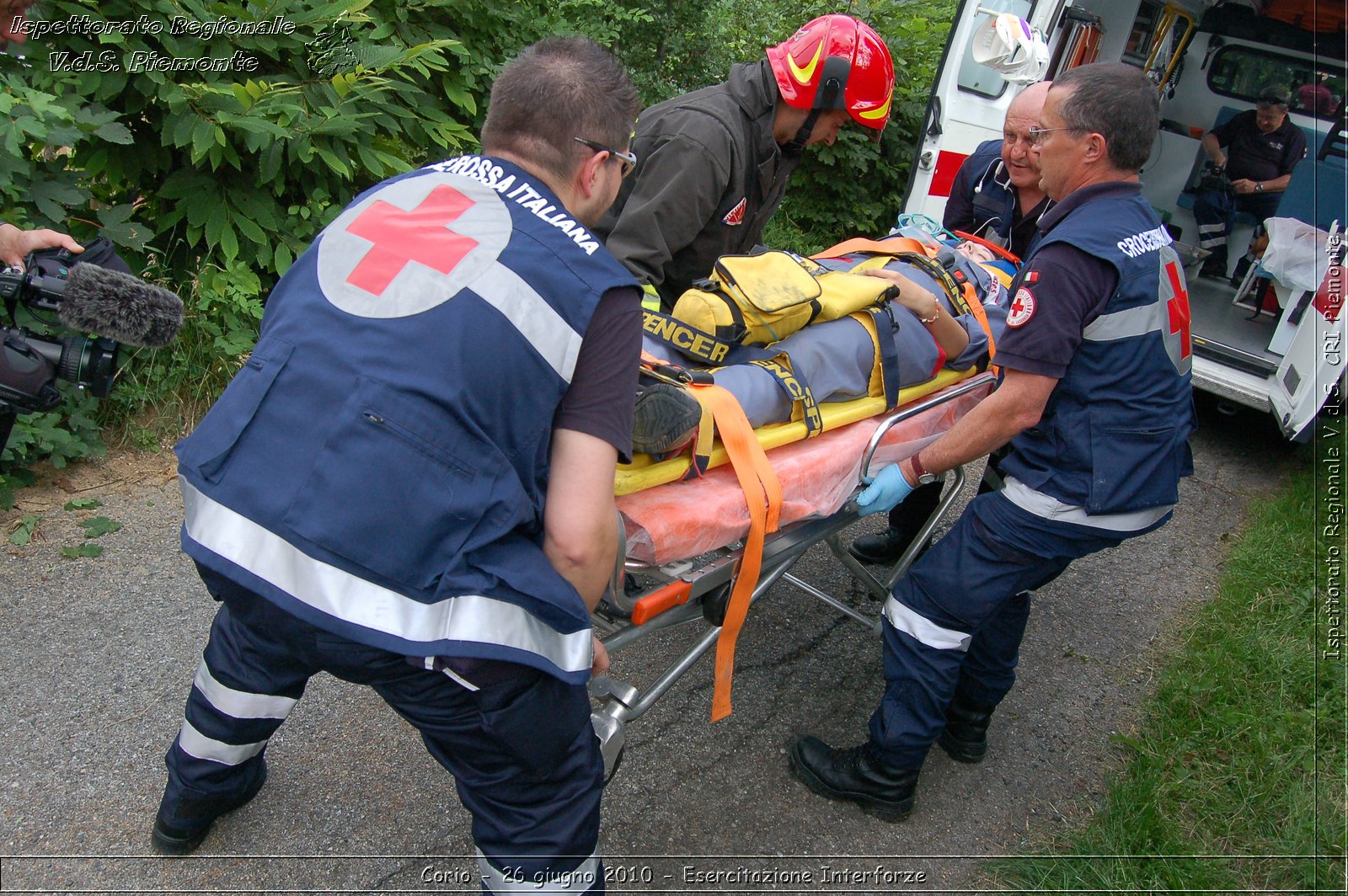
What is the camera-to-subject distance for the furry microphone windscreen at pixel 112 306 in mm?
1841

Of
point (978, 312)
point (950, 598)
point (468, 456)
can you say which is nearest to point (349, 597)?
point (468, 456)

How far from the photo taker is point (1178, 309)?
2344 mm

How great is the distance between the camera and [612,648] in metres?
1.91

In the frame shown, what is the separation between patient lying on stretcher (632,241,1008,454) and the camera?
6.14 feet

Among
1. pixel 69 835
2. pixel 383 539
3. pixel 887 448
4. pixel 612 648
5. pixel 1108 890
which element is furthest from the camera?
pixel 887 448

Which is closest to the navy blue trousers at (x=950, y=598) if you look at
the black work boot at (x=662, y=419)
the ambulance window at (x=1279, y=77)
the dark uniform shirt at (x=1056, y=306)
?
the dark uniform shirt at (x=1056, y=306)

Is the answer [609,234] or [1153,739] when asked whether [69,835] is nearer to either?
[609,234]

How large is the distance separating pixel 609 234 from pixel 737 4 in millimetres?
5232

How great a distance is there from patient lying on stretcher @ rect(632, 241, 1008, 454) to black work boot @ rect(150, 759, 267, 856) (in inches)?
50.7

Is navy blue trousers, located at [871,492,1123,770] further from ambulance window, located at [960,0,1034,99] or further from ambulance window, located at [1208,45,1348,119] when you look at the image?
ambulance window, located at [1208,45,1348,119]

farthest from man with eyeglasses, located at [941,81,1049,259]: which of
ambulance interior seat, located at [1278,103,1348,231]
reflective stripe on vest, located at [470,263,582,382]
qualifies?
ambulance interior seat, located at [1278,103,1348,231]

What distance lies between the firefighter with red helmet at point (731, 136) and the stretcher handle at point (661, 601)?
41.4 inches

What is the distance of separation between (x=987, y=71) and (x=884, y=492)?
361 cm

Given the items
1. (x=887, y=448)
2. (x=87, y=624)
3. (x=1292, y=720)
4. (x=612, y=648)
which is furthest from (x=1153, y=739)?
(x=87, y=624)
